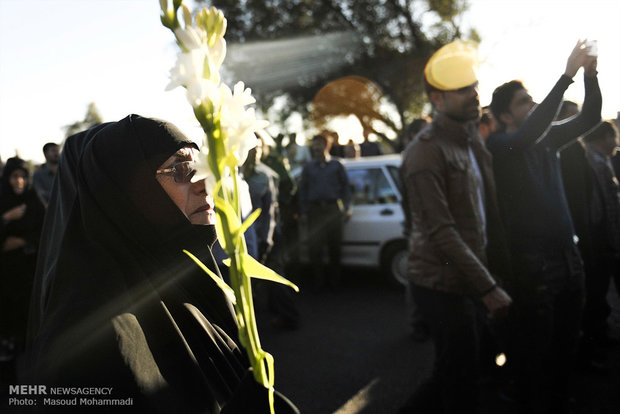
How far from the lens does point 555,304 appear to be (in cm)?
296

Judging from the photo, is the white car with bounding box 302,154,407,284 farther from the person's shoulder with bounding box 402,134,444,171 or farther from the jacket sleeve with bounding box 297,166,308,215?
the person's shoulder with bounding box 402,134,444,171

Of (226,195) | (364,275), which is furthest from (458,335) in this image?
(364,275)

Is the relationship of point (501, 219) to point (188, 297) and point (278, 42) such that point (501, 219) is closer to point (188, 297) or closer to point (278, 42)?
point (188, 297)

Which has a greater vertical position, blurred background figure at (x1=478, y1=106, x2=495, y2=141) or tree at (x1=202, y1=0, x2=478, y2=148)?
tree at (x1=202, y1=0, x2=478, y2=148)

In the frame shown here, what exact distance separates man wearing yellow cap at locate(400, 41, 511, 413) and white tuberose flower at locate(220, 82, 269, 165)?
6.13 ft

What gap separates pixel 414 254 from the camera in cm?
281

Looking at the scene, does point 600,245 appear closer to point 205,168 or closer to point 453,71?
point 453,71

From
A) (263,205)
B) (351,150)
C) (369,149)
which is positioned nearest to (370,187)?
(263,205)

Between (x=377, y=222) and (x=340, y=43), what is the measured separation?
17.6 metres

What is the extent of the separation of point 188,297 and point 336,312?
508 centimetres

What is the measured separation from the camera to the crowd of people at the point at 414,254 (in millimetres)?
1354

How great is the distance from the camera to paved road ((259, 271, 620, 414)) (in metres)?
3.88

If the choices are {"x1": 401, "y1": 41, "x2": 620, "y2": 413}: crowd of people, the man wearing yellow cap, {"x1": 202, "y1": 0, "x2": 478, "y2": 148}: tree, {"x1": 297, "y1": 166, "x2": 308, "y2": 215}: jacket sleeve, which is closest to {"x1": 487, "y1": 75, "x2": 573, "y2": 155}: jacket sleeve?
{"x1": 401, "y1": 41, "x2": 620, "y2": 413}: crowd of people

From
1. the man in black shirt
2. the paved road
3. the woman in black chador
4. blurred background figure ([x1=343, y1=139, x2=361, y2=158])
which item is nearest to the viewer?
the woman in black chador
